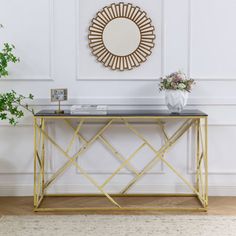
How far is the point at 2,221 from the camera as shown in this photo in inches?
126

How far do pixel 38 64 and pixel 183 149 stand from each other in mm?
1502

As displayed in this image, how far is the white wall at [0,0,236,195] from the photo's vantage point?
3.75 m

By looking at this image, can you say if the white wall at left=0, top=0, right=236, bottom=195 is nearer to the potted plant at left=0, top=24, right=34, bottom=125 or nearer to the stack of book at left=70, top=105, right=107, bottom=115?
the potted plant at left=0, top=24, right=34, bottom=125

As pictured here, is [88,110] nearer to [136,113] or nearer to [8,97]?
[136,113]

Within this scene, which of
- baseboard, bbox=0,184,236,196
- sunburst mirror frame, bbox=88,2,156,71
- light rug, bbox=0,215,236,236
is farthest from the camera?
baseboard, bbox=0,184,236,196

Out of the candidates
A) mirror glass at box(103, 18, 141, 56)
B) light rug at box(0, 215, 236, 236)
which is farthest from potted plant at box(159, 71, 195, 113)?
light rug at box(0, 215, 236, 236)

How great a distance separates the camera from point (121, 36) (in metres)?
3.77

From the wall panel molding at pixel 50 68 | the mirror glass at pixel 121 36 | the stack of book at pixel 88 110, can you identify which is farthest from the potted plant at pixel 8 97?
the mirror glass at pixel 121 36

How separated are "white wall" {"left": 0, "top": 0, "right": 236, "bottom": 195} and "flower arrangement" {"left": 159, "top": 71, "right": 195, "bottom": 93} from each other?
25 cm

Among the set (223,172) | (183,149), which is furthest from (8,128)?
(223,172)

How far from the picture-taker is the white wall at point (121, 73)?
375 centimetres

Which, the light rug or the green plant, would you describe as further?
the green plant

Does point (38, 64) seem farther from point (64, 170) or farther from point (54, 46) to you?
point (64, 170)

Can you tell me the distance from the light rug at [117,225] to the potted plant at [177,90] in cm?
89
